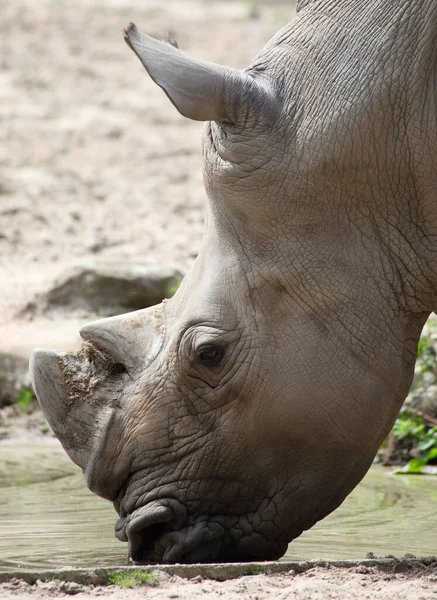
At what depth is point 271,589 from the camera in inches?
147

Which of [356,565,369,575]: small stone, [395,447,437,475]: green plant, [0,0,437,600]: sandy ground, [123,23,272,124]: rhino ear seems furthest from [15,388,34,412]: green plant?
[356,565,369,575]: small stone

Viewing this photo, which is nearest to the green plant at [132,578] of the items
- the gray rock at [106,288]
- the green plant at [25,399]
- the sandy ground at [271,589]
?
the sandy ground at [271,589]

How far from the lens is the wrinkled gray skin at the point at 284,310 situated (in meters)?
4.16

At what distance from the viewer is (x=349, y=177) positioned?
4.18 m

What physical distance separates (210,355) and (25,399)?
204 inches

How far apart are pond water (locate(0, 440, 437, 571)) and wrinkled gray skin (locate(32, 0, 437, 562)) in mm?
458

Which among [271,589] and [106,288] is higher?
[106,288]

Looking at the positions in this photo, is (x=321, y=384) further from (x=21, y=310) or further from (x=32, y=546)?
(x=21, y=310)

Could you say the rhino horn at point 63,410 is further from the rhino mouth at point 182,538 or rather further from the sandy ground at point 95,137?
the sandy ground at point 95,137

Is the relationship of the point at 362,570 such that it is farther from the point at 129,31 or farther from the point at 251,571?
the point at 129,31

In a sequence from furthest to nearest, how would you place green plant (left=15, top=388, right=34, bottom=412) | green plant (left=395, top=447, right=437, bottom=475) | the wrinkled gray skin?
green plant (left=15, top=388, right=34, bottom=412) → green plant (left=395, top=447, right=437, bottom=475) → the wrinkled gray skin

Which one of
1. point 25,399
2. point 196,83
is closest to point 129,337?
point 196,83

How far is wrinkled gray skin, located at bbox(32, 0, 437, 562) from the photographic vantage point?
416 centimetres

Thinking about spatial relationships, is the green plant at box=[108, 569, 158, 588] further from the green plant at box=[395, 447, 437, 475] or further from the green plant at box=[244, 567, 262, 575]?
the green plant at box=[395, 447, 437, 475]
